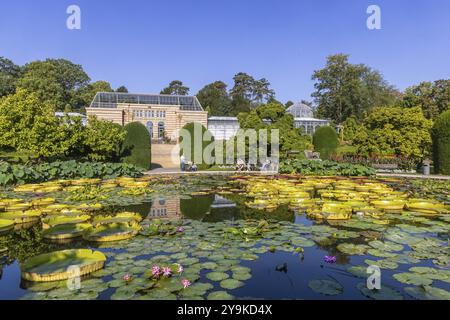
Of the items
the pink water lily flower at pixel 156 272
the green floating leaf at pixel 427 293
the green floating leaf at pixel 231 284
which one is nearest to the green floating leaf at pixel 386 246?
the green floating leaf at pixel 427 293

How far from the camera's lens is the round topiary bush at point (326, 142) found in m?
25.5

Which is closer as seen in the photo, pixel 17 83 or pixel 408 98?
pixel 408 98

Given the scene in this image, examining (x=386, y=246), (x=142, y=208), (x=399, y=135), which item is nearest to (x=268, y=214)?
(x=386, y=246)

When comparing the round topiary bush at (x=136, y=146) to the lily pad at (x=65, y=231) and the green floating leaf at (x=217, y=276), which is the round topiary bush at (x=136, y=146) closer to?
the lily pad at (x=65, y=231)

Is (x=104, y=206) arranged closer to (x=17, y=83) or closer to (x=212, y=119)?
(x=212, y=119)

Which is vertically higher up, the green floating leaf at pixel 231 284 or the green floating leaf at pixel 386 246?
the green floating leaf at pixel 386 246

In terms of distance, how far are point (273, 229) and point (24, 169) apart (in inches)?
425

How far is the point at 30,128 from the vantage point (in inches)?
622

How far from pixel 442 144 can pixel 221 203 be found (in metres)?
14.0

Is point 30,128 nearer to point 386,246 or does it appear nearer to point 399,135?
point 386,246

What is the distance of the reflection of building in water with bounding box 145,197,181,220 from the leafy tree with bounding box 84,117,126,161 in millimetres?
9301

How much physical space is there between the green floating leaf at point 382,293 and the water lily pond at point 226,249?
11 millimetres

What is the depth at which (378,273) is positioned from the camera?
4129 millimetres

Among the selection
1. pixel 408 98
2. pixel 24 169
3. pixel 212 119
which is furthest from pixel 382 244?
pixel 408 98
